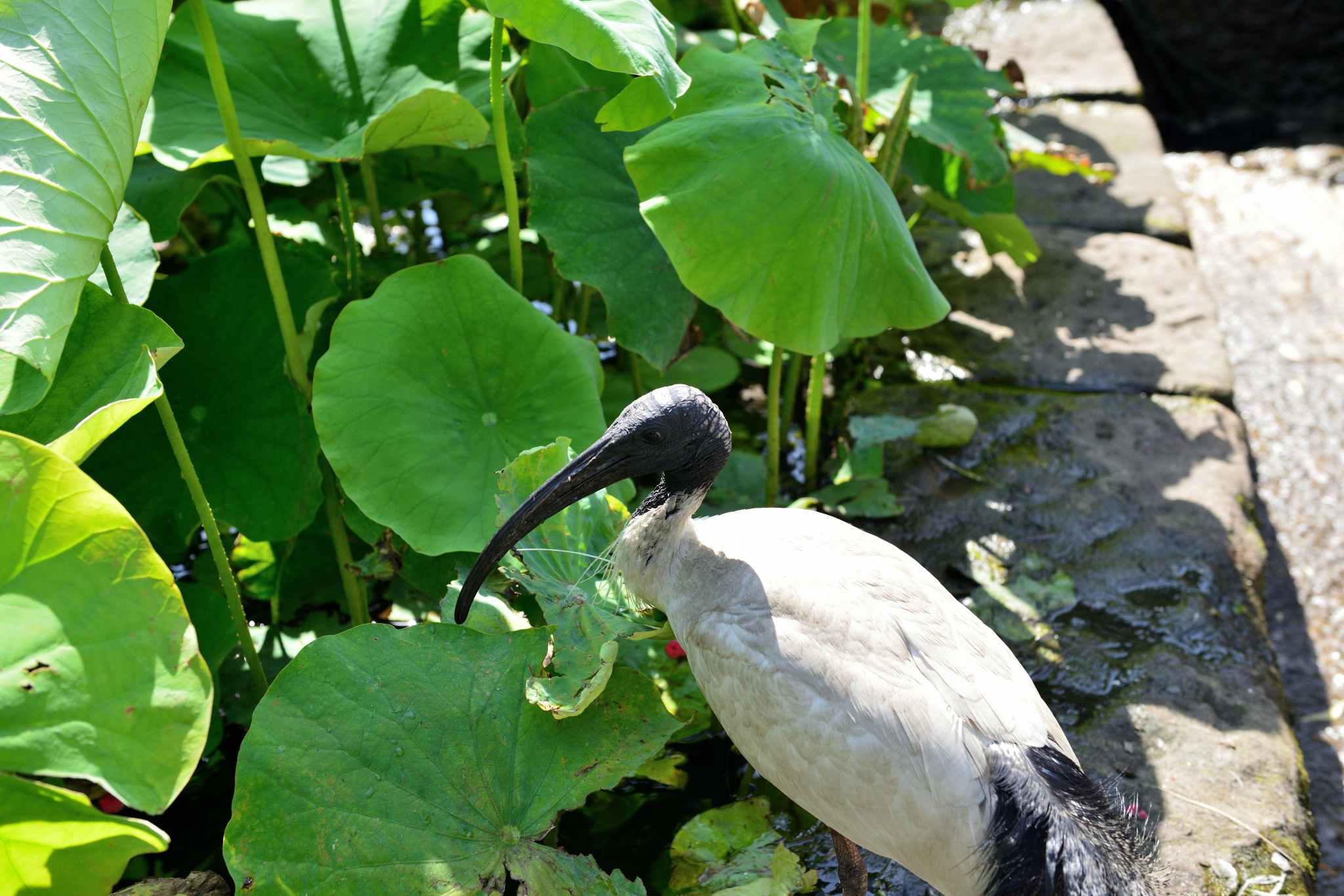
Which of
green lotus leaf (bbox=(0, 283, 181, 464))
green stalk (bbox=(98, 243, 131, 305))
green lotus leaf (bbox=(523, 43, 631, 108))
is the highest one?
green lotus leaf (bbox=(523, 43, 631, 108))

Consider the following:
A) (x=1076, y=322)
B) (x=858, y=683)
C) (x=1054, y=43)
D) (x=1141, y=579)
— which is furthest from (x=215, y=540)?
(x=1054, y=43)

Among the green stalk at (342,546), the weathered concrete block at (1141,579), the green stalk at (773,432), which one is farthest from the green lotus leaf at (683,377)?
the green stalk at (342,546)

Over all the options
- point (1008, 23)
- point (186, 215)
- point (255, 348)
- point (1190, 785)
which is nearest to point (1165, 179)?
point (1008, 23)

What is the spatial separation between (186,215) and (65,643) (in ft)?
11.9

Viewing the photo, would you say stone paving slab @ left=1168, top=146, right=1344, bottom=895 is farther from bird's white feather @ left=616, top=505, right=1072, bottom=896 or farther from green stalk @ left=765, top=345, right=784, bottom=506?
green stalk @ left=765, top=345, right=784, bottom=506

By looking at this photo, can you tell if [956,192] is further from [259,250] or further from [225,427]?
[225,427]

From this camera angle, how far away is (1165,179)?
16.4 feet

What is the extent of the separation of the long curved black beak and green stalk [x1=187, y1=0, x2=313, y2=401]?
726mm

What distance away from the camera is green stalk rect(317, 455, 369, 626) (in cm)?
259

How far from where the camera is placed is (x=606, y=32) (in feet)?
6.49

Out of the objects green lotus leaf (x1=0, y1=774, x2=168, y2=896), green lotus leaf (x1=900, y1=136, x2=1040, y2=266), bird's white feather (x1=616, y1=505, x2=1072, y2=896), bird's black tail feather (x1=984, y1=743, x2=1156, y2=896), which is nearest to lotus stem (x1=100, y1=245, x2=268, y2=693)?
green lotus leaf (x1=0, y1=774, x2=168, y2=896)

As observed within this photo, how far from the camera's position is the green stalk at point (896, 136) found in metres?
2.91

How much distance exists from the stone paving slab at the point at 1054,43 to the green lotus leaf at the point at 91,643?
17.8 ft

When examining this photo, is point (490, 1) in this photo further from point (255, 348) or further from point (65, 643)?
point (65, 643)
